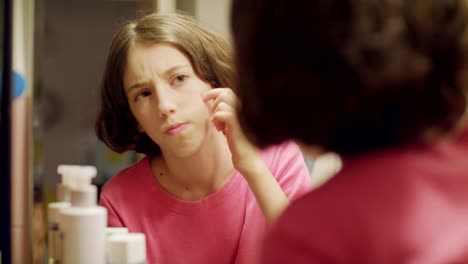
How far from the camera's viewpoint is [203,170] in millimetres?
966

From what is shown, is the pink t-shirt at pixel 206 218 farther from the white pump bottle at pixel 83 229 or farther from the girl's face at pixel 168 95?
the white pump bottle at pixel 83 229

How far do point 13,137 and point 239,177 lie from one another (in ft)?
1.25

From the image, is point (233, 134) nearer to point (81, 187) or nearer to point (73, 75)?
point (81, 187)

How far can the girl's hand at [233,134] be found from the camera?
31.1 inches

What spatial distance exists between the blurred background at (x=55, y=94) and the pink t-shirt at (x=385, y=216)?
0.42m

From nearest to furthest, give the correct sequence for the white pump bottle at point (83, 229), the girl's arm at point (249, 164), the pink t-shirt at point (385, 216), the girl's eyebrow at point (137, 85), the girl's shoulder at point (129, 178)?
the pink t-shirt at point (385, 216)
the white pump bottle at point (83, 229)
the girl's arm at point (249, 164)
the girl's eyebrow at point (137, 85)
the girl's shoulder at point (129, 178)

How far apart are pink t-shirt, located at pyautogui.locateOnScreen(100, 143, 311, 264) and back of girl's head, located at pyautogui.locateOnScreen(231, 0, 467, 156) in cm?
49

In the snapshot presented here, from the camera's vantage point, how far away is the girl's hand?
79cm

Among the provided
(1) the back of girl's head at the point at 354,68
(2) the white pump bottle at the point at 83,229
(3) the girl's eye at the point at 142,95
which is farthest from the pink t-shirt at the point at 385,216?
(3) the girl's eye at the point at 142,95

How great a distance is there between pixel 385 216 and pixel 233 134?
1.42 ft

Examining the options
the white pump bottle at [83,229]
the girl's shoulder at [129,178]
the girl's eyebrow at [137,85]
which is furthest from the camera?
the girl's shoulder at [129,178]

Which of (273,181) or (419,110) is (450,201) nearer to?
(419,110)

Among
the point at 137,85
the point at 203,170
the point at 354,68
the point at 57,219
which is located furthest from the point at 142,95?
the point at 354,68

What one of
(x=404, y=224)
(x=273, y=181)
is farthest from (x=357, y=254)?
(x=273, y=181)
